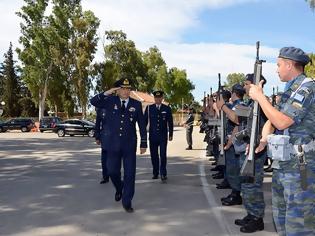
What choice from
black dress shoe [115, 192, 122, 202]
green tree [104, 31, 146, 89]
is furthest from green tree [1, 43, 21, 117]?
black dress shoe [115, 192, 122, 202]

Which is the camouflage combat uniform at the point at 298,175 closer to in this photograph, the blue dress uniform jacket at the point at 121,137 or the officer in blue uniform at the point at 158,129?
the blue dress uniform jacket at the point at 121,137

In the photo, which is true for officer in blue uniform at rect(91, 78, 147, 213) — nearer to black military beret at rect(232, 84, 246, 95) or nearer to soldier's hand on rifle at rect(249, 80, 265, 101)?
black military beret at rect(232, 84, 246, 95)

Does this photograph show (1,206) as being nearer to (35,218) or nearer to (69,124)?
(35,218)

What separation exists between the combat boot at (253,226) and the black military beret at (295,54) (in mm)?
2715

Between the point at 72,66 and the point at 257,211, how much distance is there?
186 ft

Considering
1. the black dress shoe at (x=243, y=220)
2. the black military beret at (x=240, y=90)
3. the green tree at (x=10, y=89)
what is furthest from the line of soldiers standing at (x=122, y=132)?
the green tree at (x=10, y=89)

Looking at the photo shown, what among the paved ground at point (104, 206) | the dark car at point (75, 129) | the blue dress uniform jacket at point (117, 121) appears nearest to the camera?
the paved ground at point (104, 206)

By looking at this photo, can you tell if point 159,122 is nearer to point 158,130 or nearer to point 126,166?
point 158,130

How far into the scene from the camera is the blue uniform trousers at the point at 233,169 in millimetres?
7801

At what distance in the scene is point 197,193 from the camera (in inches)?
358

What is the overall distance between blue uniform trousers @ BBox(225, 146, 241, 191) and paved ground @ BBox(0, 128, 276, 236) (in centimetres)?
40

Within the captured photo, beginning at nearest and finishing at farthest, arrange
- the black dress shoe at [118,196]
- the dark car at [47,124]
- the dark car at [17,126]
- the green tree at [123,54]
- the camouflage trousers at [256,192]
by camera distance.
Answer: the camouflage trousers at [256,192], the black dress shoe at [118,196], the dark car at [47,124], the dark car at [17,126], the green tree at [123,54]

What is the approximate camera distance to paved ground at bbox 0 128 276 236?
6324mm

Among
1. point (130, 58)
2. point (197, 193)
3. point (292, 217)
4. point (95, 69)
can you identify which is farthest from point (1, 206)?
point (130, 58)
